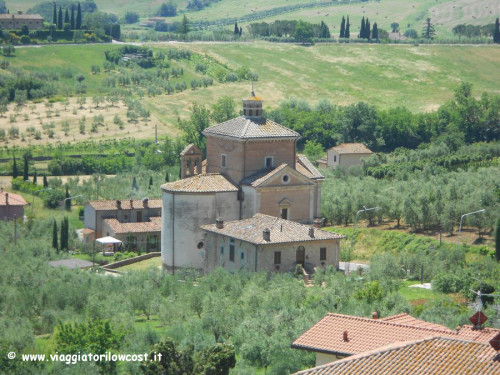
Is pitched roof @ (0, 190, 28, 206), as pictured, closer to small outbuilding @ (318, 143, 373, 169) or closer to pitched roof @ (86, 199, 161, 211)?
pitched roof @ (86, 199, 161, 211)

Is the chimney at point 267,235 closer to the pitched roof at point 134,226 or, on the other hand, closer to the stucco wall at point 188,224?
the stucco wall at point 188,224

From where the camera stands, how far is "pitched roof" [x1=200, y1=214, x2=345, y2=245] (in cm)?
6406

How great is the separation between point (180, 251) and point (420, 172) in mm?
30769

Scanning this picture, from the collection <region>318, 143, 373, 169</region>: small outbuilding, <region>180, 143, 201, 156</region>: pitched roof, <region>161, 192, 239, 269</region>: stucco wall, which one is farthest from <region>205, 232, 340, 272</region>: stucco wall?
<region>318, 143, 373, 169</region>: small outbuilding

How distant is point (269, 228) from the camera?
65062 mm

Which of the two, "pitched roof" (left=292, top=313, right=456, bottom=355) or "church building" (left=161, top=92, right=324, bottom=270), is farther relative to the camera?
"church building" (left=161, top=92, right=324, bottom=270)

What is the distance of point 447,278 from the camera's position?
57.0 metres

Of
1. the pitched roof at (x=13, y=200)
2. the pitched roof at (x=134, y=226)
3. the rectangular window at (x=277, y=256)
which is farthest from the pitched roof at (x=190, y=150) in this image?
the pitched roof at (x=13, y=200)

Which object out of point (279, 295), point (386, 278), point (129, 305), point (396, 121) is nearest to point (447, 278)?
point (386, 278)

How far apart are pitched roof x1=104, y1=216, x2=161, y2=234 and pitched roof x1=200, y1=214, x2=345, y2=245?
18.1 meters

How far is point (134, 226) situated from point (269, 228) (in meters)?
22.6

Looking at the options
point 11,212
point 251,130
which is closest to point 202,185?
point 251,130

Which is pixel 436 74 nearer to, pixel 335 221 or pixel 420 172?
pixel 420 172

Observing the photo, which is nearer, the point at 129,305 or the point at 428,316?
the point at 428,316
